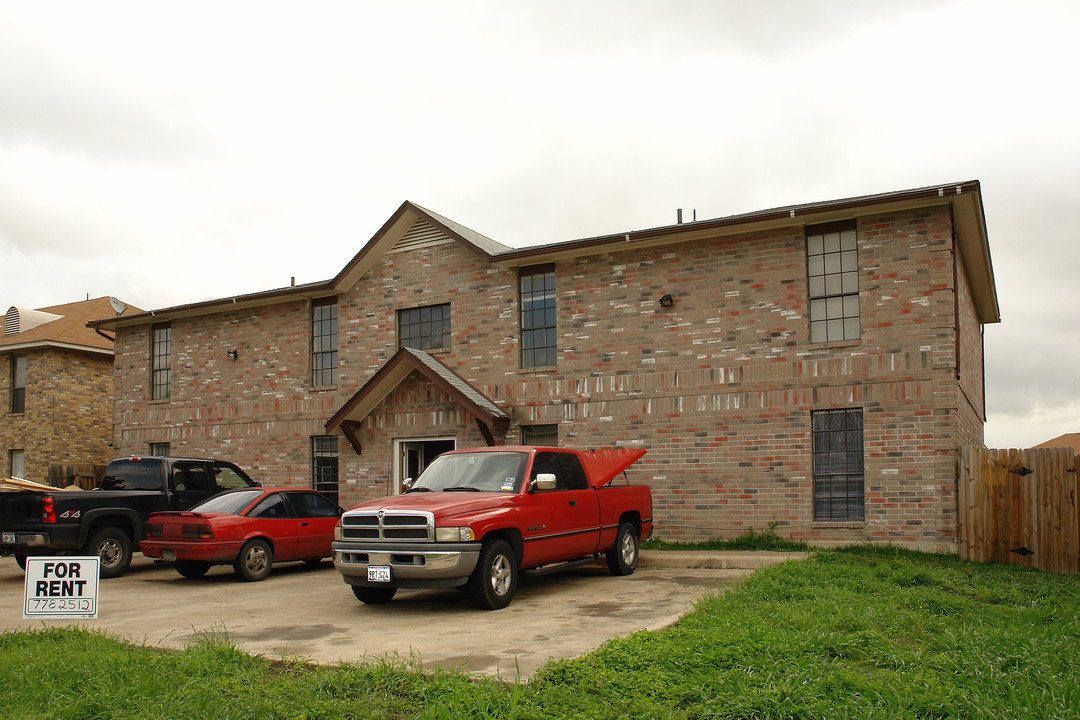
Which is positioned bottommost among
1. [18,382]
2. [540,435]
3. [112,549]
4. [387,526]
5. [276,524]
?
[112,549]

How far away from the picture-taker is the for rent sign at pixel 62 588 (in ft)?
24.8

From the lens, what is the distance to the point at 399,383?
18.8 meters

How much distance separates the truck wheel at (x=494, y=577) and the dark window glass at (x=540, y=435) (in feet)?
23.8

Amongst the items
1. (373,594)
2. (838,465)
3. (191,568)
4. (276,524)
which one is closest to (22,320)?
(191,568)

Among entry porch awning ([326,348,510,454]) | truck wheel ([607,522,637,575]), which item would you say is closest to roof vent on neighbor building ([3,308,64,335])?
entry porch awning ([326,348,510,454])

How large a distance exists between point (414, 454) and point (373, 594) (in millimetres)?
8696

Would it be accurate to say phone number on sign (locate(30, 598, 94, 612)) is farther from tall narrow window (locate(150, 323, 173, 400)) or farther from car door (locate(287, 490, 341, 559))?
tall narrow window (locate(150, 323, 173, 400))

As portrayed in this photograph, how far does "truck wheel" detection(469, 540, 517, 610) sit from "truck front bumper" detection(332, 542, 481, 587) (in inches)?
4.9

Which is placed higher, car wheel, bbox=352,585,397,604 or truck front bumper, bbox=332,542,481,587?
truck front bumper, bbox=332,542,481,587

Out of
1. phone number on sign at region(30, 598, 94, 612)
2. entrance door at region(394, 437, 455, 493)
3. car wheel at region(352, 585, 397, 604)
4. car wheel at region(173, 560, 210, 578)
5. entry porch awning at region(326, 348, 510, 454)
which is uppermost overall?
entry porch awning at region(326, 348, 510, 454)

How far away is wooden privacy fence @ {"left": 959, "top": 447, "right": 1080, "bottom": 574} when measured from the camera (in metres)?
13.4

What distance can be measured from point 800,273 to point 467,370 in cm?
696

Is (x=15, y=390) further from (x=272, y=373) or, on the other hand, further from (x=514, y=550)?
(x=514, y=550)

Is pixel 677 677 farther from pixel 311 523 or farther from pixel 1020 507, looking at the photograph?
pixel 1020 507
